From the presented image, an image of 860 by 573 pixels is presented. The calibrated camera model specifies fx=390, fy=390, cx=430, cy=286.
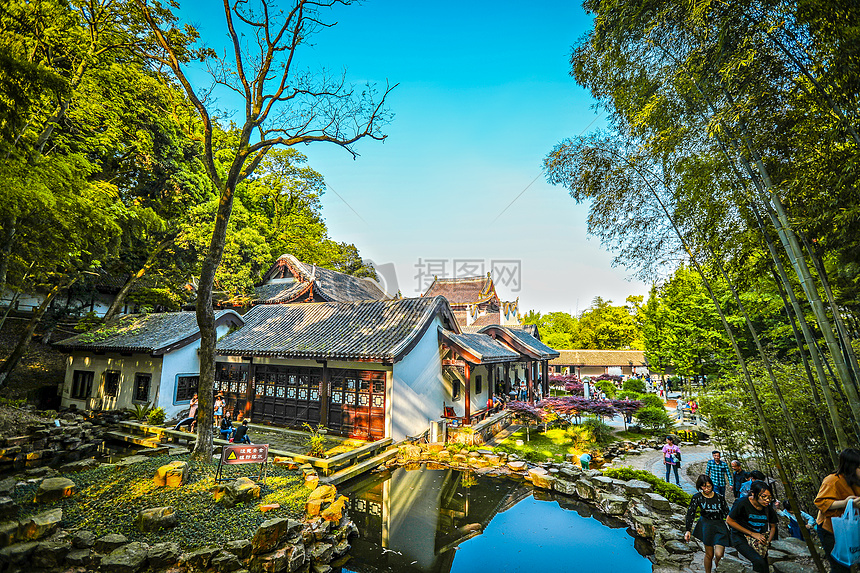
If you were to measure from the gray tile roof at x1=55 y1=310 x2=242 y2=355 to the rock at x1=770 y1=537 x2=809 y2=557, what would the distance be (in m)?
17.4

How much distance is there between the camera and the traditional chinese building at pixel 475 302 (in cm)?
3331

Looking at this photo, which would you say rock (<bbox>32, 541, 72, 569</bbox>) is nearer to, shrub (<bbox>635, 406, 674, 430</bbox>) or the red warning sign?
the red warning sign

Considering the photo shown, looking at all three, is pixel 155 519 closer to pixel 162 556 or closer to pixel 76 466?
pixel 162 556

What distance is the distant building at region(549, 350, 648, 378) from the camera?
40688 mm

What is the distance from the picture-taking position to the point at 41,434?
40.0 feet

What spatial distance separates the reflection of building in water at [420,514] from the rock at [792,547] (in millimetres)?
4478

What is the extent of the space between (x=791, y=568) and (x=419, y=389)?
33.6 feet

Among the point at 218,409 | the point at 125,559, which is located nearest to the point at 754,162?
the point at 125,559

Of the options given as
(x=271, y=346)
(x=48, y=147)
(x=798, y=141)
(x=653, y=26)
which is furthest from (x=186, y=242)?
(x=798, y=141)

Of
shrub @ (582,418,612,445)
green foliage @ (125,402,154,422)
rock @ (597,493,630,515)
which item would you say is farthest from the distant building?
green foliage @ (125,402,154,422)

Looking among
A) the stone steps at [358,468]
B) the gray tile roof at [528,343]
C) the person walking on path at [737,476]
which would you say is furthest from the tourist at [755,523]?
the gray tile roof at [528,343]

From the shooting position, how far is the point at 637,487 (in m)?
8.36

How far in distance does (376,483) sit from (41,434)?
11.1 meters

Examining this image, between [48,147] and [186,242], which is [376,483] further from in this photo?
A: [186,242]
